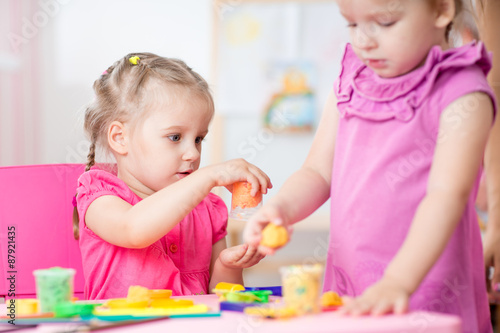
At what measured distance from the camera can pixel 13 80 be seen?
11.4ft

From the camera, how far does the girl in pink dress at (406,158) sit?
820 mm

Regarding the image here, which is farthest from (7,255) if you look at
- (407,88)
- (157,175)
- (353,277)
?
(407,88)

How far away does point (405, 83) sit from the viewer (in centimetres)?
92

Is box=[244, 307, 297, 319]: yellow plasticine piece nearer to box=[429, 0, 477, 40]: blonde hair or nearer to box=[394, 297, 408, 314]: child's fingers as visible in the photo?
box=[394, 297, 408, 314]: child's fingers

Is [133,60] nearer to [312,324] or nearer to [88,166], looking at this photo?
[88,166]

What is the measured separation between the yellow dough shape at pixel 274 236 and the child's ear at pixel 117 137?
22.7 inches

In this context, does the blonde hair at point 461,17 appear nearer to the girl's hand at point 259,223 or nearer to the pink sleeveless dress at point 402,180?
the pink sleeveless dress at point 402,180

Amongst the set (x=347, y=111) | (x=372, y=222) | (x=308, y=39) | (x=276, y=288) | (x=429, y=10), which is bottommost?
(x=276, y=288)

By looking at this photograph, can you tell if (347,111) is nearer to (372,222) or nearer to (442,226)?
(372,222)

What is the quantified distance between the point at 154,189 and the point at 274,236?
1.82 feet

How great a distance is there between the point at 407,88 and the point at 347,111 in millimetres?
106

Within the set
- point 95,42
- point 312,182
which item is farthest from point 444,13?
point 95,42

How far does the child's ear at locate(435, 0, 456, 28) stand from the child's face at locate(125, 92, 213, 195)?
527mm

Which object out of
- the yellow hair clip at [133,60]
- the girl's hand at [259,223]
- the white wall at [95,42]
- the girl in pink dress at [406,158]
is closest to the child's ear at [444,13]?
the girl in pink dress at [406,158]
